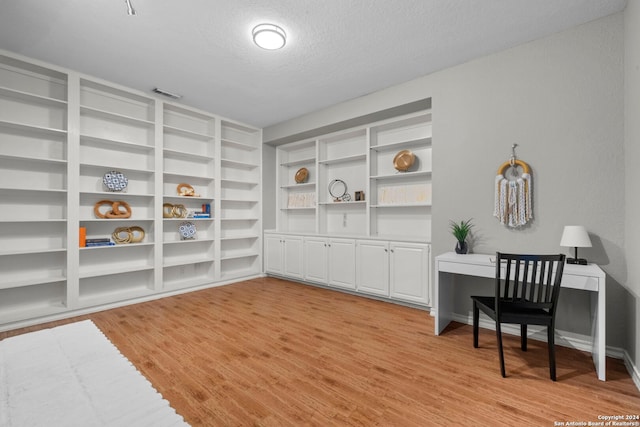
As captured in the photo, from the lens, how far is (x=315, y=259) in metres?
4.48

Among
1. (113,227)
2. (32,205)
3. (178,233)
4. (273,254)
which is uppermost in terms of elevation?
(32,205)

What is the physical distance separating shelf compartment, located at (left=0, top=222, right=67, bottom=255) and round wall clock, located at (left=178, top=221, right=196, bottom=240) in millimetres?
1309

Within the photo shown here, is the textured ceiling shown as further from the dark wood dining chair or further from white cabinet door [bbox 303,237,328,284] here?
white cabinet door [bbox 303,237,328,284]

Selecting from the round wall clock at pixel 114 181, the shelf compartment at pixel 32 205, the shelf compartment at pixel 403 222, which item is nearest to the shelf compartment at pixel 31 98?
the round wall clock at pixel 114 181

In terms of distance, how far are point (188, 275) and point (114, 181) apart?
1698 millimetres

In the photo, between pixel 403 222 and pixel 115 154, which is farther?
pixel 403 222

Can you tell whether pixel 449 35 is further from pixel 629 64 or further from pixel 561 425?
pixel 561 425

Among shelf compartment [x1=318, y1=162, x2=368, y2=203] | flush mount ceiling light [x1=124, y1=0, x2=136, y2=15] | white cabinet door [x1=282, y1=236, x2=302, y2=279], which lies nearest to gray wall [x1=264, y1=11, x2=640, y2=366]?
shelf compartment [x1=318, y1=162, x2=368, y2=203]

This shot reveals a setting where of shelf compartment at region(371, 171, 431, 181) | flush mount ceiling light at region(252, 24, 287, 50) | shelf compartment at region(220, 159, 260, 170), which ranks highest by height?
flush mount ceiling light at region(252, 24, 287, 50)

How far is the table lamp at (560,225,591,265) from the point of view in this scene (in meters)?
2.23

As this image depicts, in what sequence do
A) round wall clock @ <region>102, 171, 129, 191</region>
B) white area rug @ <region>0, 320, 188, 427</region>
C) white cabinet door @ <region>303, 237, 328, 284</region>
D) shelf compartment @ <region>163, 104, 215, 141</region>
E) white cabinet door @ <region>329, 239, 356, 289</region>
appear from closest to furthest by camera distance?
1. white area rug @ <region>0, 320, 188, 427</region>
2. round wall clock @ <region>102, 171, 129, 191</region>
3. white cabinet door @ <region>329, 239, 356, 289</region>
4. shelf compartment @ <region>163, 104, 215, 141</region>
5. white cabinet door @ <region>303, 237, 328, 284</region>

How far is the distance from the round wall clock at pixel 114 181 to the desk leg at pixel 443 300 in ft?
12.6

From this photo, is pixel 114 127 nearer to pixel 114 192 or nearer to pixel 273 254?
pixel 114 192

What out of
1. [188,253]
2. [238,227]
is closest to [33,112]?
[188,253]
